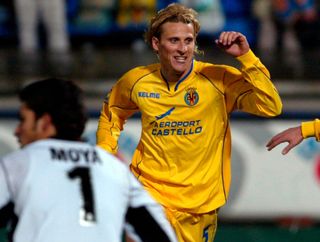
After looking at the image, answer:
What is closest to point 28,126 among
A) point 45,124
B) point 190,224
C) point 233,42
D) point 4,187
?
point 45,124

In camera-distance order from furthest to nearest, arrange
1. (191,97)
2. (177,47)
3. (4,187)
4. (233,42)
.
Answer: (191,97) < (177,47) < (233,42) < (4,187)

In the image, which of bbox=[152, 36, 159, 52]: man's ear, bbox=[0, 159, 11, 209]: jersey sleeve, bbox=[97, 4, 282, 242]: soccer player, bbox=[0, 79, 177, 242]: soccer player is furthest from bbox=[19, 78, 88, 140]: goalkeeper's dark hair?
bbox=[152, 36, 159, 52]: man's ear

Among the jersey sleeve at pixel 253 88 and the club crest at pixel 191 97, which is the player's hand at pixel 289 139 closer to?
the jersey sleeve at pixel 253 88

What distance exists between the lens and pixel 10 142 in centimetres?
844

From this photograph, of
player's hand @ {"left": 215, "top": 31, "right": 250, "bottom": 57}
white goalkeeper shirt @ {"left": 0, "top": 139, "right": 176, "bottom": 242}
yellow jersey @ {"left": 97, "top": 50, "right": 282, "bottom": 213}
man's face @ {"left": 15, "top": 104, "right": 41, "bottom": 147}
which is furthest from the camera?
yellow jersey @ {"left": 97, "top": 50, "right": 282, "bottom": 213}

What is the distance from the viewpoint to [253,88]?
16.6 feet

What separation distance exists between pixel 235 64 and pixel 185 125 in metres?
4.66

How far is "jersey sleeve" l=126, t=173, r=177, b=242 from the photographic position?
3.46 metres

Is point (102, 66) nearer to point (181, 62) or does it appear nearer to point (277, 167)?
point (277, 167)

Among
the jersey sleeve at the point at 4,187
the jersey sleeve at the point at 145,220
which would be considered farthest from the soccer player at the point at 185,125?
the jersey sleeve at the point at 4,187

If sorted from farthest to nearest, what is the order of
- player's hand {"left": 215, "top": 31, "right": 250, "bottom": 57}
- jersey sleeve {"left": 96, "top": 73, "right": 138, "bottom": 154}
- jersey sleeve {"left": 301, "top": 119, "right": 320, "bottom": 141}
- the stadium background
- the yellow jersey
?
1. the stadium background
2. jersey sleeve {"left": 96, "top": 73, "right": 138, "bottom": 154}
3. the yellow jersey
4. jersey sleeve {"left": 301, "top": 119, "right": 320, "bottom": 141}
5. player's hand {"left": 215, "top": 31, "right": 250, "bottom": 57}

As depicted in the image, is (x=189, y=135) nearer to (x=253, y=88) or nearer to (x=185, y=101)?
(x=185, y=101)

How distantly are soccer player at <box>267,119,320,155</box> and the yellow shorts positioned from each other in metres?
0.56

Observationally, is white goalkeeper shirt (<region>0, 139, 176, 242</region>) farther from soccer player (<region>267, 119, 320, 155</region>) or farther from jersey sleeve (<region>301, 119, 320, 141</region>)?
jersey sleeve (<region>301, 119, 320, 141</region>)
